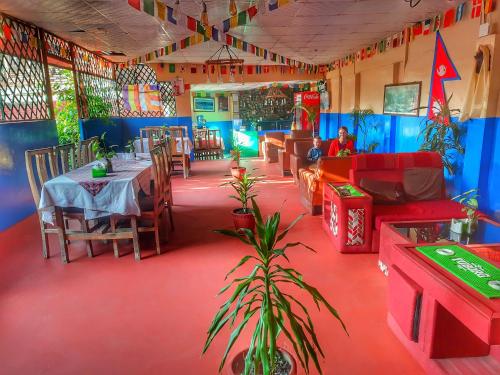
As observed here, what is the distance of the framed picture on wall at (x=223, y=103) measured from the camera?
1316cm

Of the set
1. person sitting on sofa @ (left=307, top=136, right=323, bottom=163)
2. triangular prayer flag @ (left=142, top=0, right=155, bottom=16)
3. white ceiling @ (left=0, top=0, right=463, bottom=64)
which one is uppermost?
white ceiling @ (left=0, top=0, right=463, bottom=64)

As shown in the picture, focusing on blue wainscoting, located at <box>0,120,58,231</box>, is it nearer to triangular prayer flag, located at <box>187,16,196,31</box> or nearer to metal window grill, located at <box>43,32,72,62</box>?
metal window grill, located at <box>43,32,72,62</box>

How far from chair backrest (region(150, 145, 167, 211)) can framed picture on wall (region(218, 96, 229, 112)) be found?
32.4 ft

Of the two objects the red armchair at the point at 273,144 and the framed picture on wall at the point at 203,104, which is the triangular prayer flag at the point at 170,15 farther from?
the framed picture on wall at the point at 203,104

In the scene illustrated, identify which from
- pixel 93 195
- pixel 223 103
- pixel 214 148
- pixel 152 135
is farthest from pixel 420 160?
pixel 223 103

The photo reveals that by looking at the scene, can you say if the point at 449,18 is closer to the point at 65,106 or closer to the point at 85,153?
the point at 85,153

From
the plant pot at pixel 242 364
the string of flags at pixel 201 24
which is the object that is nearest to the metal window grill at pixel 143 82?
the string of flags at pixel 201 24

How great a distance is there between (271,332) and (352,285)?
148 cm

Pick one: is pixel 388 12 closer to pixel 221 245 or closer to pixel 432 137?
pixel 432 137

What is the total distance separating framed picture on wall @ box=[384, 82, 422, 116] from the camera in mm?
4773

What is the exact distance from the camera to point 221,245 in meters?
3.43

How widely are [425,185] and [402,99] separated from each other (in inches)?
87.6

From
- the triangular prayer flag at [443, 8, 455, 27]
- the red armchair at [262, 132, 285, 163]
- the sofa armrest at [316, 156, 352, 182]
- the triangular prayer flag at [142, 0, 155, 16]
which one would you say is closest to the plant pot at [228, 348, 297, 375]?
the sofa armrest at [316, 156, 352, 182]

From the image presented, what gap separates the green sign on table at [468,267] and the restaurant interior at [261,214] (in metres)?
0.01
